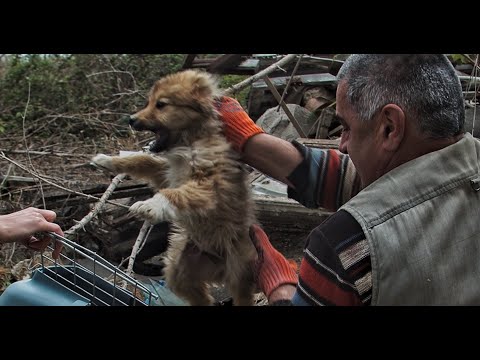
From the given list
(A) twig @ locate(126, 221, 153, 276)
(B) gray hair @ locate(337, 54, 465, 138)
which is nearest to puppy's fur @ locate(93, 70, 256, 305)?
(A) twig @ locate(126, 221, 153, 276)

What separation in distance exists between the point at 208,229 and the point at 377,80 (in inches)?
70.8

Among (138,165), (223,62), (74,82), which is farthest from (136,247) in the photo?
(74,82)

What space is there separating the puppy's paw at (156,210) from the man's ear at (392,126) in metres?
1.57

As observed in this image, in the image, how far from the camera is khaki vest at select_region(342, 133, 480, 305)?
5.05 ft

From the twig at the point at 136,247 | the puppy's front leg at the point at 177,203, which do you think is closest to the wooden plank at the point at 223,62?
the twig at the point at 136,247

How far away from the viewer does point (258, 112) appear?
764 cm

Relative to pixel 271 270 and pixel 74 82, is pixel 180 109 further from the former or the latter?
pixel 74 82

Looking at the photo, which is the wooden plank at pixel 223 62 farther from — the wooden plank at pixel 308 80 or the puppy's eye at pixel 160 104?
the puppy's eye at pixel 160 104

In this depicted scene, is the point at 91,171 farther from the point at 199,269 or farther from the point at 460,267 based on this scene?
the point at 460,267

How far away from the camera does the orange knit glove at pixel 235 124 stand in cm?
322

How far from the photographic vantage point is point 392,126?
171 cm
